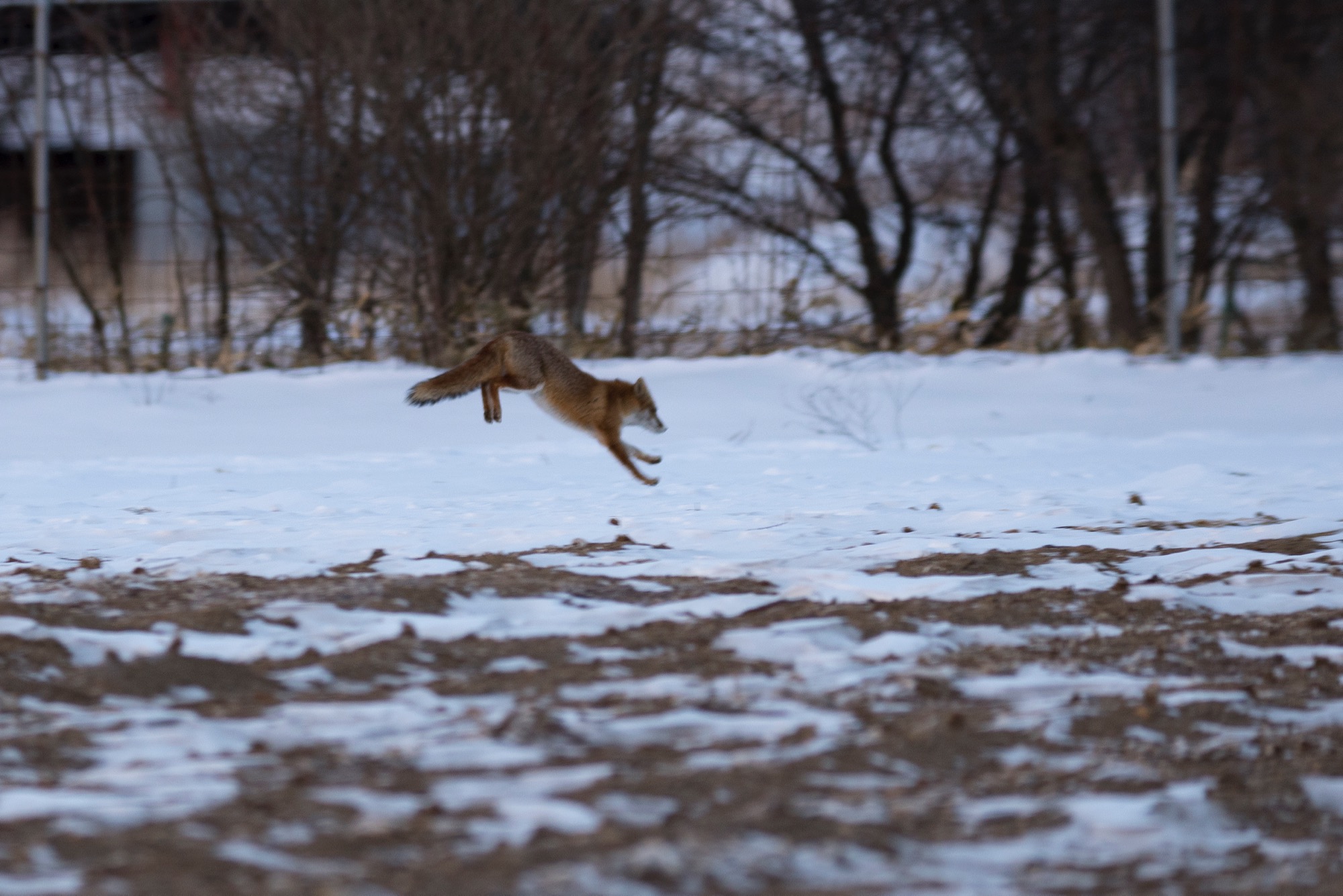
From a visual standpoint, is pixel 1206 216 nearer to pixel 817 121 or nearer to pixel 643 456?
pixel 817 121

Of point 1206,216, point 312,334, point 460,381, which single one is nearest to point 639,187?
point 312,334

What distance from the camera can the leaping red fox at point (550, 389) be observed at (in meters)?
6.03

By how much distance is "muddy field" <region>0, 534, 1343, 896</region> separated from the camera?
2.35 metres

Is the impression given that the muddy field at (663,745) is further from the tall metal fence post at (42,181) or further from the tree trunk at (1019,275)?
the tree trunk at (1019,275)

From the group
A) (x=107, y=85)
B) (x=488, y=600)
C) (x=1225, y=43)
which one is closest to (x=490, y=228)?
(x=107, y=85)

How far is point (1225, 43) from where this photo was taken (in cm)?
1184

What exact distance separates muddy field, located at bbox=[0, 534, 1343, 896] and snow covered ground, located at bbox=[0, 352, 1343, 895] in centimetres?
1

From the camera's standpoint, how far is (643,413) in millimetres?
7027

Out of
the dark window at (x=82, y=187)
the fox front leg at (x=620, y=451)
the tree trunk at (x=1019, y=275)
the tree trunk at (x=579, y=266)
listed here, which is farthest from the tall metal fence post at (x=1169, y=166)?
the dark window at (x=82, y=187)

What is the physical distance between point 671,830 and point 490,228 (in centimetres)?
936

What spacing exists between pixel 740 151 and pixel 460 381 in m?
7.13

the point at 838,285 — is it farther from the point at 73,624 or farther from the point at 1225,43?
the point at 73,624

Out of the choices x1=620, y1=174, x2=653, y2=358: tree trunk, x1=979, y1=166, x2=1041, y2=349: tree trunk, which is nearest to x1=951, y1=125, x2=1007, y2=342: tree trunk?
x1=979, y1=166, x2=1041, y2=349: tree trunk

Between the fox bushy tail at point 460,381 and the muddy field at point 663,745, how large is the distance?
4.87 feet
